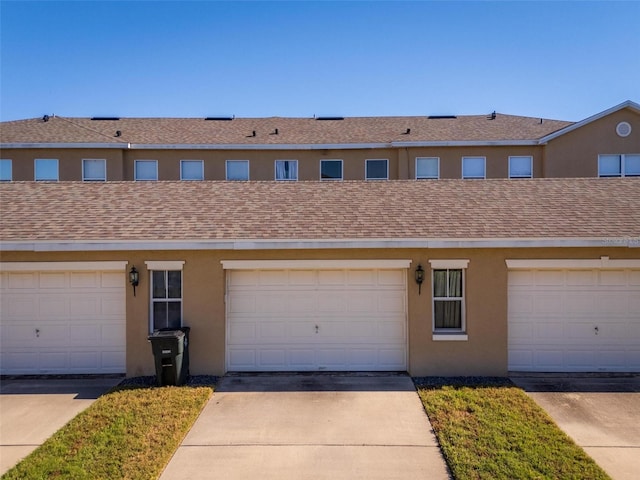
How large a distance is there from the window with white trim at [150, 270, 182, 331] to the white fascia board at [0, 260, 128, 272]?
2.78ft

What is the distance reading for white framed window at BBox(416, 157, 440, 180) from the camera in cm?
2056

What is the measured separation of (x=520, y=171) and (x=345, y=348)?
15.8 m

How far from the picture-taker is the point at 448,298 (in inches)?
373

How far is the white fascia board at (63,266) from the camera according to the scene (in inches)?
368

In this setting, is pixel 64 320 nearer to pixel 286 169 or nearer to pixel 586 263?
pixel 586 263

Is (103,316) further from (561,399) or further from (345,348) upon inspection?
(561,399)

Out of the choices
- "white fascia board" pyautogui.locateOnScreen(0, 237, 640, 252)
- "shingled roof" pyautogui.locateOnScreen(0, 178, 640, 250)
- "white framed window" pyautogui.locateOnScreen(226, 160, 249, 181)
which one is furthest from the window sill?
"white framed window" pyautogui.locateOnScreen(226, 160, 249, 181)

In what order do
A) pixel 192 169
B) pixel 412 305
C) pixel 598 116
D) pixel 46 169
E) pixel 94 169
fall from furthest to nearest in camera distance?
1. pixel 192 169
2. pixel 94 169
3. pixel 46 169
4. pixel 598 116
5. pixel 412 305

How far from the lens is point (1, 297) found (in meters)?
9.63

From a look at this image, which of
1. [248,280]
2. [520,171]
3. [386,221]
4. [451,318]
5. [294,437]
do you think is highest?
[520,171]

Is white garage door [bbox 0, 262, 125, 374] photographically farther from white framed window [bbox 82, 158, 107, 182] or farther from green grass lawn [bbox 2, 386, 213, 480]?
white framed window [bbox 82, 158, 107, 182]

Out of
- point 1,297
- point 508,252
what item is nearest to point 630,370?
point 508,252

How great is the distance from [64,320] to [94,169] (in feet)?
44.1

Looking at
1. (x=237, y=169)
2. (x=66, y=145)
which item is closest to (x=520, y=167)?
(x=237, y=169)
